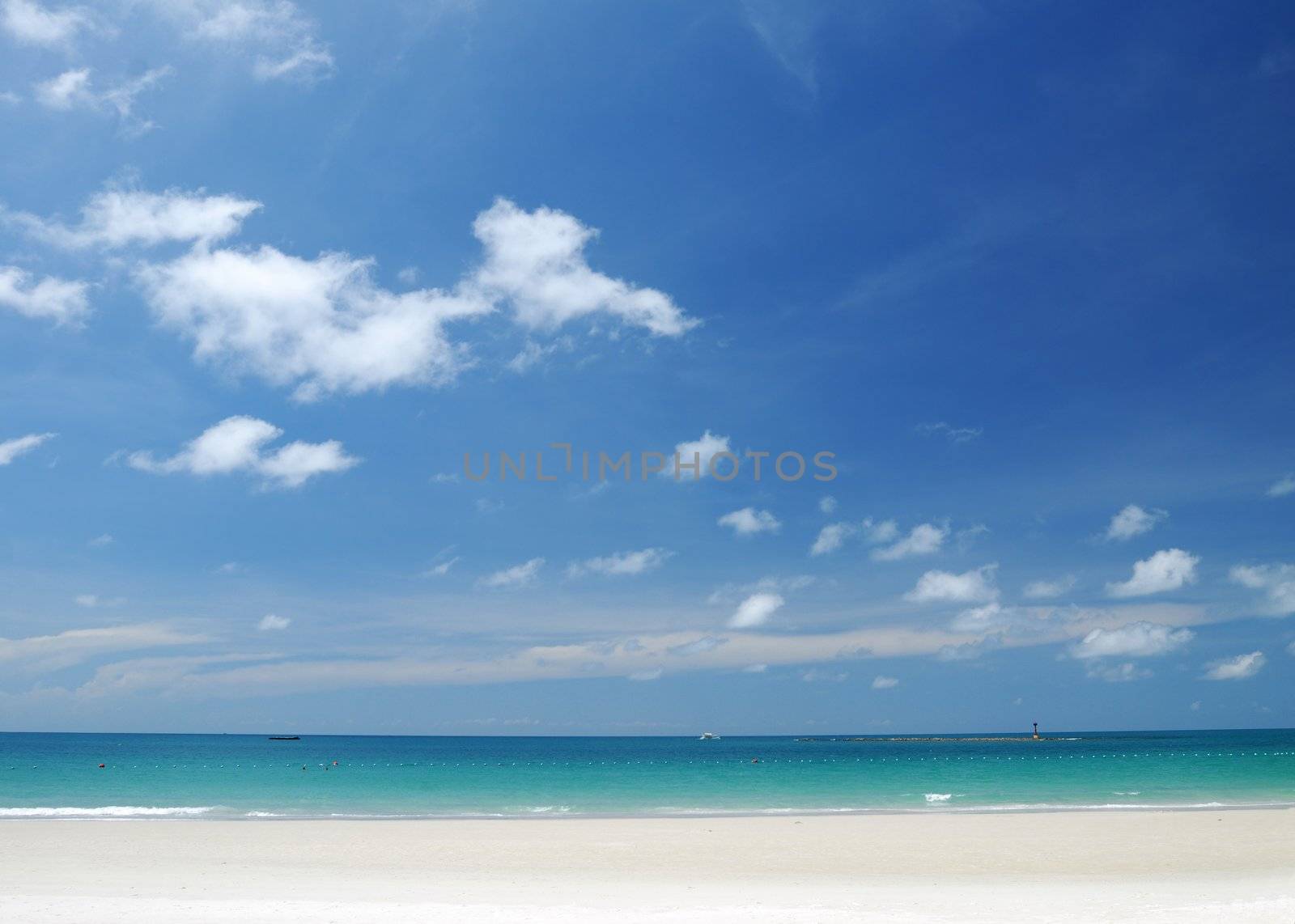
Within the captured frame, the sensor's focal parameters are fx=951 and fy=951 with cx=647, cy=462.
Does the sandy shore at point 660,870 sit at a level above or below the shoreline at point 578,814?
above

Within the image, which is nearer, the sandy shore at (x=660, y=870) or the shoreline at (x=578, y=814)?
the sandy shore at (x=660, y=870)

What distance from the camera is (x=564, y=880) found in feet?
61.1

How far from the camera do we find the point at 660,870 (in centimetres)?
2016

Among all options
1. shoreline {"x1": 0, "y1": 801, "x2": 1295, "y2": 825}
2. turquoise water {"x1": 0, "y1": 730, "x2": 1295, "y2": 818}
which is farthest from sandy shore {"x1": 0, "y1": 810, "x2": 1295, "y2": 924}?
turquoise water {"x1": 0, "y1": 730, "x2": 1295, "y2": 818}

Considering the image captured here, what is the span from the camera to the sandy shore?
15.0m

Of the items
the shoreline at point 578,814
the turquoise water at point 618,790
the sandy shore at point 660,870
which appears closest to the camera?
the sandy shore at point 660,870

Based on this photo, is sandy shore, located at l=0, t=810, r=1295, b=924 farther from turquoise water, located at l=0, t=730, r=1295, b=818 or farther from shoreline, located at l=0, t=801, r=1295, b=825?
A: turquoise water, located at l=0, t=730, r=1295, b=818

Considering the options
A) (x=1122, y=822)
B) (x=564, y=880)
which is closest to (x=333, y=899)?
(x=564, y=880)

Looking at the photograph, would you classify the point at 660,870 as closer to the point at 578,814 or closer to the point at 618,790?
the point at 578,814

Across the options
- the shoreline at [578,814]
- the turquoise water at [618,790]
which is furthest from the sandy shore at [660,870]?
the turquoise water at [618,790]

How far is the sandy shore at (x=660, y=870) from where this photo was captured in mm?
14992

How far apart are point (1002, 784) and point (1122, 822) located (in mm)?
21412

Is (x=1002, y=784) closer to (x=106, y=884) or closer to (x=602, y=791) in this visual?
(x=602, y=791)

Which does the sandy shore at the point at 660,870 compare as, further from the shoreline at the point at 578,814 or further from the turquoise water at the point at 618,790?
the turquoise water at the point at 618,790
